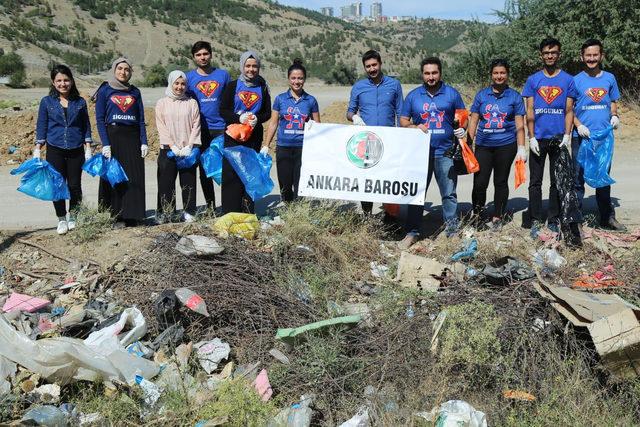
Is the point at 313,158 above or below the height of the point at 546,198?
above

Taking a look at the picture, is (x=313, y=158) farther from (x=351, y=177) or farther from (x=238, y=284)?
(x=238, y=284)

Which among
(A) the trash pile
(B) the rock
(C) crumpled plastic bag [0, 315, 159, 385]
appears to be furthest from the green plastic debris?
(B) the rock

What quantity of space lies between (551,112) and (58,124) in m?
5.22

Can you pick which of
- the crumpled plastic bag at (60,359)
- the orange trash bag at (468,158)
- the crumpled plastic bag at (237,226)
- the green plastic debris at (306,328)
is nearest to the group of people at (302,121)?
the orange trash bag at (468,158)

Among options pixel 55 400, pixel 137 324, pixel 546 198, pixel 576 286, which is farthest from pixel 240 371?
pixel 546 198

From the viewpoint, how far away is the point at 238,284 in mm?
5414

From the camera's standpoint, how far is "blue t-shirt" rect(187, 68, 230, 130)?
24.2 feet

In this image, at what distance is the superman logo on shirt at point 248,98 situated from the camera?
23.5 ft

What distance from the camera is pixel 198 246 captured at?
227 inches

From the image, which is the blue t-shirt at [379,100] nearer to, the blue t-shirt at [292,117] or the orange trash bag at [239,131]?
the blue t-shirt at [292,117]

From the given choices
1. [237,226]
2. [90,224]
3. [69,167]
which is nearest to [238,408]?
[237,226]

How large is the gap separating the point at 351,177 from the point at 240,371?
113 inches

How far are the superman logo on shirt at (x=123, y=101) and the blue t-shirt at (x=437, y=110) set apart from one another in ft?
9.63

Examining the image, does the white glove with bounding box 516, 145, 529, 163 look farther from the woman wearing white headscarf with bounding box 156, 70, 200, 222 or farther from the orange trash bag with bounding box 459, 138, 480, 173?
the woman wearing white headscarf with bounding box 156, 70, 200, 222
